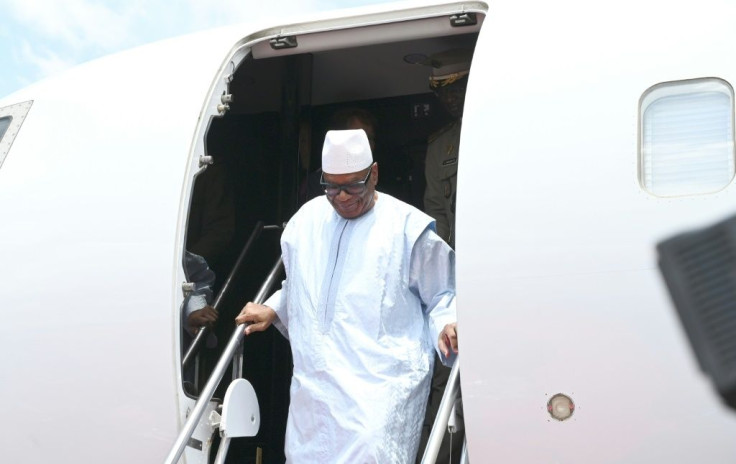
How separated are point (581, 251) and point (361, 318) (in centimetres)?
104

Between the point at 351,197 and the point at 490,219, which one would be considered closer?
the point at 490,219

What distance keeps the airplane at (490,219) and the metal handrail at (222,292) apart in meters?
0.25

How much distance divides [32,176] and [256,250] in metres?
1.74

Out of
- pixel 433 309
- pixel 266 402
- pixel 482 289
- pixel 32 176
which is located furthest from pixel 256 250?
pixel 482 289

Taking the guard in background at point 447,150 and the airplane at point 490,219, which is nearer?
the airplane at point 490,219

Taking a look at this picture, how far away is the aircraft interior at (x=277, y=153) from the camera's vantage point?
17.7 feet

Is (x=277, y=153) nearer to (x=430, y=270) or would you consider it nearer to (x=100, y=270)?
(x=100, y=270)

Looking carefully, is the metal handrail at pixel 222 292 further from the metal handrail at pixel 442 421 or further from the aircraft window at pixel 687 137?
the aircraft window at pixel 687 137

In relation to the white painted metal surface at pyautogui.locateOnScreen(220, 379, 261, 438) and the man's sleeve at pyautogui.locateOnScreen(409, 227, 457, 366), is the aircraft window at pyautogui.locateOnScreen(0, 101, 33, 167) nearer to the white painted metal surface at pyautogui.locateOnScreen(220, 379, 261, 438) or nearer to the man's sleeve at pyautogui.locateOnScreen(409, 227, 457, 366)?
the white painted metal surface at pyautogui.locateOnScreen(220, 379, 261, 438)

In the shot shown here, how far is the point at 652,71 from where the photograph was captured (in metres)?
3.24

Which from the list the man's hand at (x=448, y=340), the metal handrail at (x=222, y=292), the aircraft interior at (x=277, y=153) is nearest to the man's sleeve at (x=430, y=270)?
the man's hand at (x=448, y=340)

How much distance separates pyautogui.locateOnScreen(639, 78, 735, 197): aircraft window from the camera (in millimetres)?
3072

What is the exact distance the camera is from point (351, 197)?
12.9 ft

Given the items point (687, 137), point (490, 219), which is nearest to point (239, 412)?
point (490, 219)
